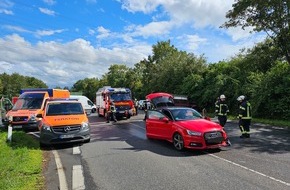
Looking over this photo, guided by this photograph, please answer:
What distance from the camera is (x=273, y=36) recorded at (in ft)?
79.0

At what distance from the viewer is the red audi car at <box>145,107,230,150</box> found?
1015 cm

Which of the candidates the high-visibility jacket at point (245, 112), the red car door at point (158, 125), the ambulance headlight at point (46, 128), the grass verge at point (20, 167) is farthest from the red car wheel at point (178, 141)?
the ambulance headlight at point (46, 128)

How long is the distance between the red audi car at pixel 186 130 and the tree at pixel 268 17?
14.2 m

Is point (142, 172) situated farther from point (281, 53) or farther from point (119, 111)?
point (281, 53)

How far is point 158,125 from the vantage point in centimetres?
1254

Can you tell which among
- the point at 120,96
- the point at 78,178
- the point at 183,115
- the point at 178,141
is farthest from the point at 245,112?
the point at 120,96

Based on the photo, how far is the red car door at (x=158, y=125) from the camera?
38.6ft

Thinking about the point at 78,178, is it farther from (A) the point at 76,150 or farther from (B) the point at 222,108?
(B) the point at 222,108

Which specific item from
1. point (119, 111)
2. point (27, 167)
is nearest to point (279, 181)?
point (27, 167)

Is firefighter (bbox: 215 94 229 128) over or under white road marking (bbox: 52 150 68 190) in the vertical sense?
over

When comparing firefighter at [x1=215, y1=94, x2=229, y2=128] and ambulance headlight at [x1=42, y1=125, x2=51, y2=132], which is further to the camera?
firefighter at [x1=215, y1=94, x2=229, y2=128]

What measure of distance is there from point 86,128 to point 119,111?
12.3 m

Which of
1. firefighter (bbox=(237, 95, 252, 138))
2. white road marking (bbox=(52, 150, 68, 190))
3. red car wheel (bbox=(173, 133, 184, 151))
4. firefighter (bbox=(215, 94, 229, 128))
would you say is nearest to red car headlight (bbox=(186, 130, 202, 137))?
red car wheel (bbox=(173, 133, 184, 151))

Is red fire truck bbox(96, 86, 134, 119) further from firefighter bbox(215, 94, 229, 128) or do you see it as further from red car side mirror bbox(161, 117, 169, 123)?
red car side mirror bbox(161, 117, 169, 123)
